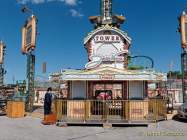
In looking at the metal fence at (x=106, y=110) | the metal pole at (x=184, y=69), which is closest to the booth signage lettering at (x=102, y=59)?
the metal fence at (x=106, y=110)

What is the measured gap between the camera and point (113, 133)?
1422 centimetres

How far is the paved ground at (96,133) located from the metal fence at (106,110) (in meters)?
0.93

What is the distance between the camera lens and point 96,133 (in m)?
14.2

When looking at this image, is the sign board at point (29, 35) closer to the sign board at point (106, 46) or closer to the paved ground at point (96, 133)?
the sign board at point (106, 46)

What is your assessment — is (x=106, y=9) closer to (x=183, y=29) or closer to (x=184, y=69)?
(x=183, y=29)

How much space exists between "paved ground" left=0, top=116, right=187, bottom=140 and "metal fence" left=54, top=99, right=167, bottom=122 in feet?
3.05

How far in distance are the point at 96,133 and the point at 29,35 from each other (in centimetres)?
1289

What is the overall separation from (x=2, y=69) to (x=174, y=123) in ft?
75.5

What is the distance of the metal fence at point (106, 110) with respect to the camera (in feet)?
55.4

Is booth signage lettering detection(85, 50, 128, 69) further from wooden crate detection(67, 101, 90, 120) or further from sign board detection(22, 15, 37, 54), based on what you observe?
sign board detection(22, 15, 37, 54)

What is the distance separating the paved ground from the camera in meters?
12.8

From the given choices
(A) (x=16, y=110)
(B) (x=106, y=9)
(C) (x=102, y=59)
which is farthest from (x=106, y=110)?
(B) (x=106, y=9)

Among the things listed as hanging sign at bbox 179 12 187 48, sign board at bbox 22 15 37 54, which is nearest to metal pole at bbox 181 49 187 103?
hanging sign at bbox 179 12 187 48

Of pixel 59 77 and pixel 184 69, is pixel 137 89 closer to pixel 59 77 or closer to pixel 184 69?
pixel 59 77
